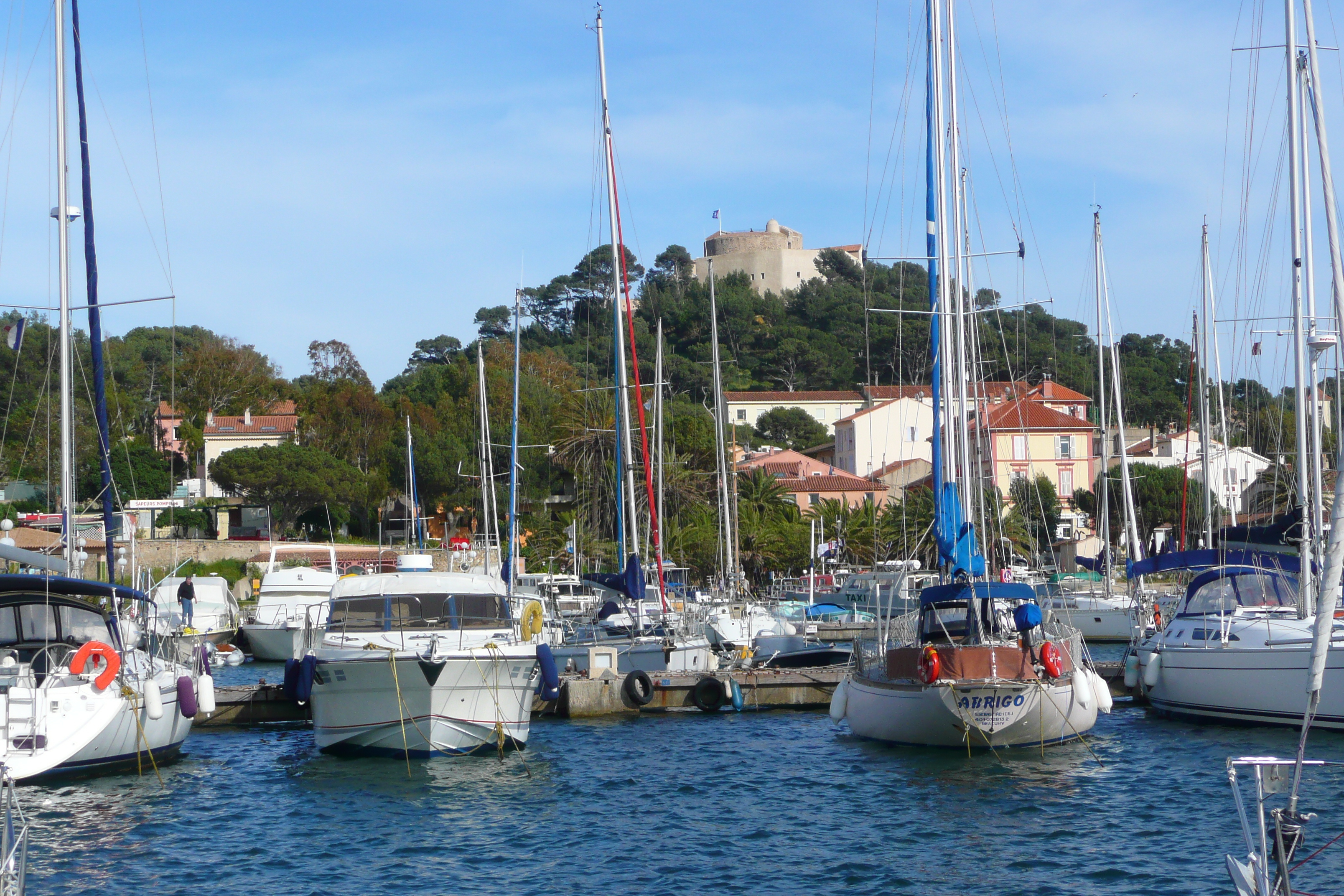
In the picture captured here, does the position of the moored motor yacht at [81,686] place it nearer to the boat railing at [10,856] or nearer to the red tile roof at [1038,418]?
the boat railing at [10,856]

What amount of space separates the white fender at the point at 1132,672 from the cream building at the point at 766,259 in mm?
126364

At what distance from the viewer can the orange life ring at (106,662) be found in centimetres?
1762

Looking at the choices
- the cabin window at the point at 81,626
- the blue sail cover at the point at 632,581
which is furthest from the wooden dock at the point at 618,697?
the cabin window at the point at 81,626

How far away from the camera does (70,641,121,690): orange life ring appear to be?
1762 centimetres

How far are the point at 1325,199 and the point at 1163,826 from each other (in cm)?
759

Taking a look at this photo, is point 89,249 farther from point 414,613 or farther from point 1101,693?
point 1101,693

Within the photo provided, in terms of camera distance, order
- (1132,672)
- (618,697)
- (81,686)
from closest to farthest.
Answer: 1. (81,686)
2. (1132,672)
3. (618,697)

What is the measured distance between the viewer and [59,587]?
19188mm

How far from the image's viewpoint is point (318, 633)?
23500 millimetres

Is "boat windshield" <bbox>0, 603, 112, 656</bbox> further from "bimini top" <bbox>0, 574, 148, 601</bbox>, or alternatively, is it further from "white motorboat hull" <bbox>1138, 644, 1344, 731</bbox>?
"white motorboat hull" <bbox>1138, 644, 1344, 731</bbox>

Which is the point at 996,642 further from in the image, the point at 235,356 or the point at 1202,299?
the point at 235,356

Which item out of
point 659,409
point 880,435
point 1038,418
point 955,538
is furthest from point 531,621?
point 880,435

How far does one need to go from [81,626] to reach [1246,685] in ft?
59.8

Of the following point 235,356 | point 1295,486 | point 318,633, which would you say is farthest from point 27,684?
point 235,356
